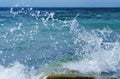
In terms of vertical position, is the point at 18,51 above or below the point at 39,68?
above

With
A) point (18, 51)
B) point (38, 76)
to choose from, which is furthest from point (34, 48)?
point (38, 76)

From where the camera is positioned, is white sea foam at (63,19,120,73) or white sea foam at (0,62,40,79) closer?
white sea foam at (0,62,40,79)

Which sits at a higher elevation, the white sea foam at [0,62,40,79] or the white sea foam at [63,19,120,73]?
the white sea foam at [63,19,120,73]

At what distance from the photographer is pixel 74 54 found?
12969 millimetres

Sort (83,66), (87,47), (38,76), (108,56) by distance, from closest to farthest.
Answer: (38,76)
(83,66)
(108,56)
(87,47)

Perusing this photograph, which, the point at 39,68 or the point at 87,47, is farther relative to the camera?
the point at 87,47

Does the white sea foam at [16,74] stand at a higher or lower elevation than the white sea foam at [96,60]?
lower

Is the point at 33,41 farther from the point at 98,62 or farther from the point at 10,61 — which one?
the point at 98,62

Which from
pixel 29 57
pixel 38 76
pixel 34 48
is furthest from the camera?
pixel 34 48

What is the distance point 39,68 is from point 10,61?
1.39 meters

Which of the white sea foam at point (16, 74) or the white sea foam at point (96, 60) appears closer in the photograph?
the white sea foam at point (16, 74)

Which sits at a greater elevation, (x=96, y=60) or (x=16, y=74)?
(x=96, y=60)

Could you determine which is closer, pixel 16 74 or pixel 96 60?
pixel 16 74

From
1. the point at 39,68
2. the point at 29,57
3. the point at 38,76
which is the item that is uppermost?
the point at 29,57
